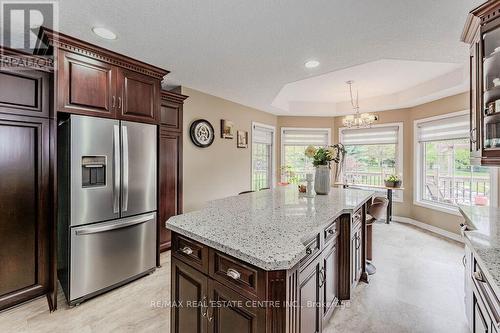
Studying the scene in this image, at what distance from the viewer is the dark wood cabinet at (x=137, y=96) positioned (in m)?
2.41

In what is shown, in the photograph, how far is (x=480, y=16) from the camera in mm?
1508

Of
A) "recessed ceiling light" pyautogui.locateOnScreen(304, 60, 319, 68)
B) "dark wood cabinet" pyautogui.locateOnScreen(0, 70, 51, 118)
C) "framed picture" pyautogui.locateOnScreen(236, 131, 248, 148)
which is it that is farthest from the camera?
"framed picture" pyautogui.locateOnScreen(236, 131, 248, 148)

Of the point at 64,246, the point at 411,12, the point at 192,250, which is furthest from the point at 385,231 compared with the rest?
the point at 64,246

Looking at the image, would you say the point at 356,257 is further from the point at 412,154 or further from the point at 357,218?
the point at 412,154

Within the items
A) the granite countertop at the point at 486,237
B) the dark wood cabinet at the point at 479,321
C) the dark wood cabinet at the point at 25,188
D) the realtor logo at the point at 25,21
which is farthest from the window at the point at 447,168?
the dark wood cabinet at the point at 25,188

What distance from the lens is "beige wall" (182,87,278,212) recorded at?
11.9 feet

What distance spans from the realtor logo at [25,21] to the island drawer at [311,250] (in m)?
2.46

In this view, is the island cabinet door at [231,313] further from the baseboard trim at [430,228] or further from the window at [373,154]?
the window at [373,154]

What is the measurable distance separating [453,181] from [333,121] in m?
2.74

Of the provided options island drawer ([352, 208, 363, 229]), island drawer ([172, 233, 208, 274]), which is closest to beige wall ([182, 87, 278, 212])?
island drawer ([172, 233, 208, 274])

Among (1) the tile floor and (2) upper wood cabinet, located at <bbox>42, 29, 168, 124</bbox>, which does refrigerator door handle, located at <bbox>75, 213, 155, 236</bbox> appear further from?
(2) upper wood cabinet, located at <bbox>42, 29, 168, 124</bbox>

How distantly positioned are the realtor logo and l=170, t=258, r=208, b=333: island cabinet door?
212 cm

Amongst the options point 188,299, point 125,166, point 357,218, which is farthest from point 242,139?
point 188,299

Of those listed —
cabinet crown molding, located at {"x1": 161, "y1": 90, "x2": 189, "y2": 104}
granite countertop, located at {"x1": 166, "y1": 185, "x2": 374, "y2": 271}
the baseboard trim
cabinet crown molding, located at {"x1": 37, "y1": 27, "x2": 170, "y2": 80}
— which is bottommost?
the baseboard trim
